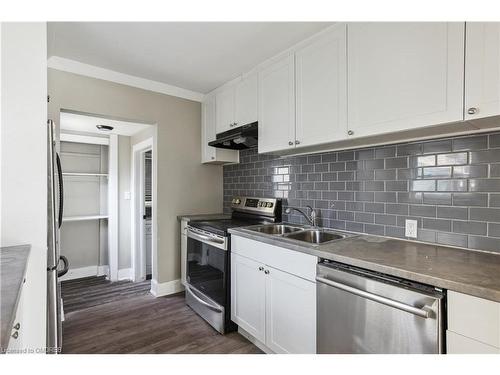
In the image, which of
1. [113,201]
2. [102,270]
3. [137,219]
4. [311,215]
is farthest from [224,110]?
[102,270]

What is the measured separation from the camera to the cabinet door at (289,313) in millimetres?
1565

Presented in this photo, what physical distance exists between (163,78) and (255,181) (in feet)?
4.76

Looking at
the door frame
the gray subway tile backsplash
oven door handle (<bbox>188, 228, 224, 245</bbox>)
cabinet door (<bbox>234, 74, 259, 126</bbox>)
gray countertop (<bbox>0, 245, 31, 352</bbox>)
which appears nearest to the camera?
gray countertop (<bbox>0, 245, 31, 352</bbox>)

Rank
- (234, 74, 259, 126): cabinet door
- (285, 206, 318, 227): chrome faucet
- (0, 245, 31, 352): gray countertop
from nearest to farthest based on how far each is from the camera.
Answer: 1. (0, 245, 31, 352): gray countertop
2. (285, 206, 318, 227): chrome faucet
3. (234, 74, 259, 126): cabinet door

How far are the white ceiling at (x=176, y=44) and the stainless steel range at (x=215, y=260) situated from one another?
52.8 inches

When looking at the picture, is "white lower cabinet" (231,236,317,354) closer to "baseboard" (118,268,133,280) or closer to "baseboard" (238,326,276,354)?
"baseboard" (238,326,276,354)

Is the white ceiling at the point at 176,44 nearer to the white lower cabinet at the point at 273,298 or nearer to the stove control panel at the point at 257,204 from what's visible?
the stove control panel at the point at 257,204

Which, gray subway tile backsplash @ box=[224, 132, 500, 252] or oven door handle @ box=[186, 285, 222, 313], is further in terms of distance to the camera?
oven door handle @ box=[186, 285, 222, 313]

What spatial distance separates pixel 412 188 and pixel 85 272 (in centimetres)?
418

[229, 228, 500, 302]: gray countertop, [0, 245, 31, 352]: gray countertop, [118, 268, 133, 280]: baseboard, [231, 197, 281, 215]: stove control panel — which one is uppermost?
[231, 197, 281, 215]: stove control panel

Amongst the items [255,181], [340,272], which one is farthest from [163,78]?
[340,272]

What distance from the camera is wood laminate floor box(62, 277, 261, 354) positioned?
204 centimetres

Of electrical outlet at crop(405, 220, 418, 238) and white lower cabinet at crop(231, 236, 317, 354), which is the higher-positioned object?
electrical outlet at crop(405, 220, 418, 238)

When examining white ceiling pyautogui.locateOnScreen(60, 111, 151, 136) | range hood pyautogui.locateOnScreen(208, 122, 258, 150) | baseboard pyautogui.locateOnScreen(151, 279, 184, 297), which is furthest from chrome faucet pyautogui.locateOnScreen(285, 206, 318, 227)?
white ceiling pyautogui.locateOnScreen(60, 111, 151, 136)
